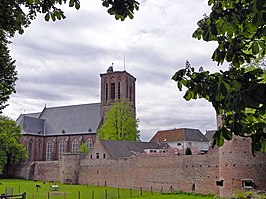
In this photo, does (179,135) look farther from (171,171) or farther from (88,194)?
(88,194)

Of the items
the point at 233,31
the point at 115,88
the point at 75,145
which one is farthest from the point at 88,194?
the point at 115,88

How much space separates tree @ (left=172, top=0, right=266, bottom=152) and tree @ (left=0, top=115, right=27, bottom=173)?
4747 cm

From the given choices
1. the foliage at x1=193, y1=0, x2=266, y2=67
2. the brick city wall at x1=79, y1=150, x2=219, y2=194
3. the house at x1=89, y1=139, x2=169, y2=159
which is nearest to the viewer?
the foliage at x1=193, y1=0, x2=266, y2=67

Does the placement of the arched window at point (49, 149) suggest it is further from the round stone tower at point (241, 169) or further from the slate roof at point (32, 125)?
the round stone tower at point (241, 169)

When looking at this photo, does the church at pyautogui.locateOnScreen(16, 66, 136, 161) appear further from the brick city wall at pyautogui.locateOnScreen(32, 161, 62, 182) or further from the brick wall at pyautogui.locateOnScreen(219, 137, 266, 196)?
the brick wall at pyautogui.locateOnScreen(219, 137, 266, 196)

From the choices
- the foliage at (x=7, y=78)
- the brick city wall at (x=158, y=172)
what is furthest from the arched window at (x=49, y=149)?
the foliage at (x=7, y=78)

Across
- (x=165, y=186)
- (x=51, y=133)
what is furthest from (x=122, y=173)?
(x=51, y=133)

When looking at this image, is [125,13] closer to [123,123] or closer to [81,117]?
[123,123]

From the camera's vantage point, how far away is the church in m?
59.0

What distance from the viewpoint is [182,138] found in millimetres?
66625

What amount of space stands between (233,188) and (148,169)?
40.7 feet

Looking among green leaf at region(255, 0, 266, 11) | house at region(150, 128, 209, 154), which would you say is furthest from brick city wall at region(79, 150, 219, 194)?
house at region(150, 128, 209, 154)

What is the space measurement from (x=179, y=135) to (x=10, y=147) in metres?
32.1

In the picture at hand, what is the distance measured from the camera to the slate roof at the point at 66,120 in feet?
195
